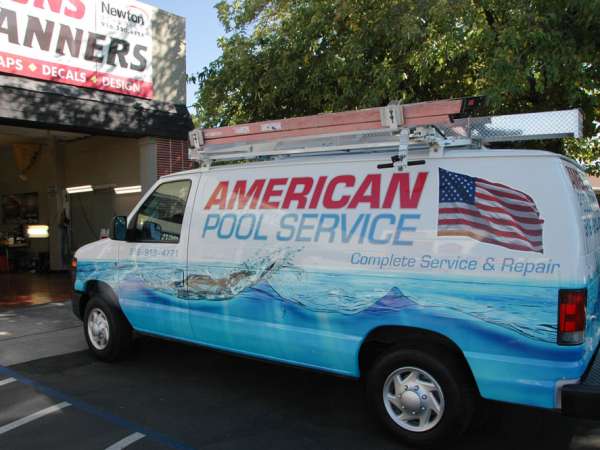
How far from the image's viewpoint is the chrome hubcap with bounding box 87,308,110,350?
5.96 m

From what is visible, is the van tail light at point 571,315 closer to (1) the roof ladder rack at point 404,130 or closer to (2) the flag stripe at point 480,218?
(2) the flag stripe at point 480,218

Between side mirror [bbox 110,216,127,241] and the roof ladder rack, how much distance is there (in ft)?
5.77

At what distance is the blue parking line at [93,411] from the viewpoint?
398cm

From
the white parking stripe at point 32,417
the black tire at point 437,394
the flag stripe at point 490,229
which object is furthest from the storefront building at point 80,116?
the flag stripe at point 490,229

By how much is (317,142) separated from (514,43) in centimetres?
364

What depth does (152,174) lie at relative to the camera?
1211 centimetres

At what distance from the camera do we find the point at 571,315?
3.23 meters

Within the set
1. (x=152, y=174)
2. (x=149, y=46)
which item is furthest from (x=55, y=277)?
(x=149, y=46)

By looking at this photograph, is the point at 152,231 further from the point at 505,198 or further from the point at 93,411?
the point at 505,198

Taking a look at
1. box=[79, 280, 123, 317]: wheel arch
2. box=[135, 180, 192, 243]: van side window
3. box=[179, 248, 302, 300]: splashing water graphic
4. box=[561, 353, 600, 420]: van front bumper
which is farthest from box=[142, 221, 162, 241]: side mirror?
box=[561, 353, 600, 420]: van front bumper

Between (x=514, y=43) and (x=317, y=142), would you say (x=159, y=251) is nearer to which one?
(x=317, y=142)

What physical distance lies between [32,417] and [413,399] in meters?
3.17

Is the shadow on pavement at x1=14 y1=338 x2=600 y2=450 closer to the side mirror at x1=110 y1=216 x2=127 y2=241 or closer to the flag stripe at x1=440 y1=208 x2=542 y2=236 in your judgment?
the side mirror at x1=110 y1=216 x2=127 y2=241

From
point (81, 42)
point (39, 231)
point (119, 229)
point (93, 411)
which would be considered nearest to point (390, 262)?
point (93, 411)
